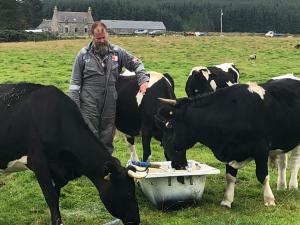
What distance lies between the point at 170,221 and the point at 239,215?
102cm

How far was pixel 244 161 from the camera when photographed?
7.90 meters

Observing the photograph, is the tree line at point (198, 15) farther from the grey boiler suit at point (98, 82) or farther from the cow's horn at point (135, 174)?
the cow's horn at point (135, 174)

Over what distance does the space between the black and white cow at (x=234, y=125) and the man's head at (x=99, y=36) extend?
1.40 metres

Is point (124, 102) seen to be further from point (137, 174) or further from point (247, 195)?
point (137, 174)

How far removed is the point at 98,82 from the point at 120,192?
2004 mm

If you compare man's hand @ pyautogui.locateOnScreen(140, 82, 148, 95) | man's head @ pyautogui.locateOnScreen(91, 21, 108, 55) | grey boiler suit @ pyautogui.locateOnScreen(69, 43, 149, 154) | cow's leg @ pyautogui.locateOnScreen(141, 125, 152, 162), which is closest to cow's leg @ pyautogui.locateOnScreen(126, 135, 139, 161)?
cow's leg @ pyautogui.locateOnScreen(141, 125, 152, 162)

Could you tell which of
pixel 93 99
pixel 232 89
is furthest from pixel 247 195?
pixel 93 99

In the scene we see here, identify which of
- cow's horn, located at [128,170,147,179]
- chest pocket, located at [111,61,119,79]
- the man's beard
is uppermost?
the man's beard

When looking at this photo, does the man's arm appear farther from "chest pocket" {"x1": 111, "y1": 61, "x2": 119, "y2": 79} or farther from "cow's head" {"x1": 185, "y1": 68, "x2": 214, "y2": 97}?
"cow's head" {"x1": 185, "y1": 68, "x2": 214, "y2": 97}

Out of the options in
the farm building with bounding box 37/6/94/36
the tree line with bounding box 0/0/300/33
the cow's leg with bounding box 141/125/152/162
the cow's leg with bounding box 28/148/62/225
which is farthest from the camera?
the tree line with bounding box 0/0/300/33

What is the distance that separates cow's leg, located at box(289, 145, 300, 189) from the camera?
880 centimetres

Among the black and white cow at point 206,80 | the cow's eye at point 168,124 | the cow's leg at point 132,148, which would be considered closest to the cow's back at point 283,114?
the cow's eye at point 168,124

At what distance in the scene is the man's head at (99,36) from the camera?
7277mm

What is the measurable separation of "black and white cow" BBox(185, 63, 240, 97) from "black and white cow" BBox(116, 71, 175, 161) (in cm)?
453
